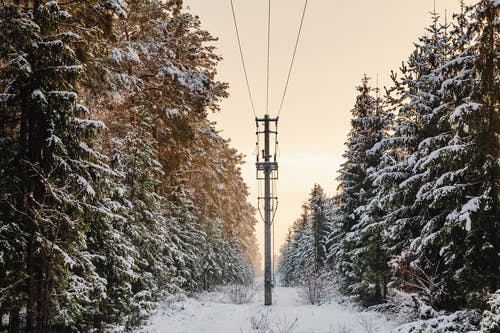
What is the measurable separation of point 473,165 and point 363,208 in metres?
10.2

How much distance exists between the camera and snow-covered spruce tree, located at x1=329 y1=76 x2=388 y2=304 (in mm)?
19312

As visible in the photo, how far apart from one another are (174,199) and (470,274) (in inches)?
657

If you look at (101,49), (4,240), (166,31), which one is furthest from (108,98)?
(166,31)

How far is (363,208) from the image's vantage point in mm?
21125

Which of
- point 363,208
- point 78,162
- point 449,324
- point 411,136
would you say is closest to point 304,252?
point 363,208

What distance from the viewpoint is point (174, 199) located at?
23969 mm

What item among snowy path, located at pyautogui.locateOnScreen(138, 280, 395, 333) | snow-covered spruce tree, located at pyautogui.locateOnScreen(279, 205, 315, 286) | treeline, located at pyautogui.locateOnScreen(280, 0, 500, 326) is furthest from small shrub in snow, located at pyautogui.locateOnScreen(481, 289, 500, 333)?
snow-covered spruce tree, located at pyautogui.locateOnScreen(279, 205, 315, 286)

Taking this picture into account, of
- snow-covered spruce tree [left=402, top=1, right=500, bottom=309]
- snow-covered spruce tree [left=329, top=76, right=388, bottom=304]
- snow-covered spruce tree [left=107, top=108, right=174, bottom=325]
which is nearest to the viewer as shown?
snow-covered spruce tree [left=402, top=1, right=500, bottom=309]

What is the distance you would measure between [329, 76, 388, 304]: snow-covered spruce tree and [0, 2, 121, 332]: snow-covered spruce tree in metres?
12.5

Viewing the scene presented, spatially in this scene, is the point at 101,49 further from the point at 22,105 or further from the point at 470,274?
the point at 470,274

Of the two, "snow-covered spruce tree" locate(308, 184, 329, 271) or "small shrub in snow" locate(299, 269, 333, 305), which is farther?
"snow-covered spruce tree" locate(308, 184, 329, 271)

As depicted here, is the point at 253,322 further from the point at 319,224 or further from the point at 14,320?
the point at 319,224

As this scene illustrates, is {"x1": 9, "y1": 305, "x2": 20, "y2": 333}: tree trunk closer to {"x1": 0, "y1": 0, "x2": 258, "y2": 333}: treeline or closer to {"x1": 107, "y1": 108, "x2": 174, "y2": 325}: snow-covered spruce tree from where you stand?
{"x1": 0, "y1": 0, "x2": 258, "y2": 333}: treeline

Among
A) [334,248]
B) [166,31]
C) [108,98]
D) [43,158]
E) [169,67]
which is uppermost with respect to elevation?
[166,31]
